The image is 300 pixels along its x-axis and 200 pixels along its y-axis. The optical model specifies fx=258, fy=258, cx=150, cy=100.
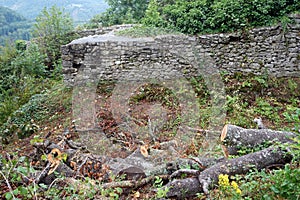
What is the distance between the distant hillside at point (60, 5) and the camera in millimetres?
33856

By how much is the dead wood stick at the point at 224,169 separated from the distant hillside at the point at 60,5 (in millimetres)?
31225

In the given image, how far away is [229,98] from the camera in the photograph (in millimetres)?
5930

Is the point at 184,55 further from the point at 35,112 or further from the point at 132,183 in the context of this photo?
the point at 132,183

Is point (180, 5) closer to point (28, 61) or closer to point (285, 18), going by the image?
point (285, 18)

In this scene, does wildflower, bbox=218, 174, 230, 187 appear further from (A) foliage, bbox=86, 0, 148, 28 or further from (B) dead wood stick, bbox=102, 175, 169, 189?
(A) foliage, bbox=86, 0, 148, 28

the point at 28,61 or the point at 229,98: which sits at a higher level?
the point at 28,61

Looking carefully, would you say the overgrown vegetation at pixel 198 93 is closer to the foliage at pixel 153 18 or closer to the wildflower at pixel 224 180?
the foliage at pixel 153 18

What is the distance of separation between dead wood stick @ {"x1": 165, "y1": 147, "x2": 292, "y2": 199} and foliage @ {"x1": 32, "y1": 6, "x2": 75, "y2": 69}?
354 inches

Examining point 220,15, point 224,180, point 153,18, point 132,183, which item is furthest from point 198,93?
point 224,180

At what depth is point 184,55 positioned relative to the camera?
6.98 meters

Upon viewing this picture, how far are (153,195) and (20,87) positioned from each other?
7371 millimetres

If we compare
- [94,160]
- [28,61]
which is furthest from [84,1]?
[94,160]

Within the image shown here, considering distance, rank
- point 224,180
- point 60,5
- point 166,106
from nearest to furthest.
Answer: point 224,180
point 166,106
point 60,5

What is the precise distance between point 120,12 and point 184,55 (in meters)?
6.43
